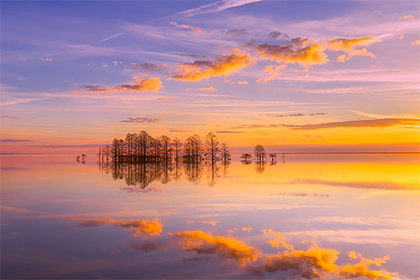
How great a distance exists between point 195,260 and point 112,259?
2404 millimetres

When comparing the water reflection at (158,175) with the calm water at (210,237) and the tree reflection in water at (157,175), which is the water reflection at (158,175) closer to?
the tree reflection in water at (157,175)

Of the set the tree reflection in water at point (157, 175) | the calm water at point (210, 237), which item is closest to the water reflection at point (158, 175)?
the tree reflection in water at point (157, 175)

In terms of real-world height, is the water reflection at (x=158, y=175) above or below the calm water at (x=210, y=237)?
above

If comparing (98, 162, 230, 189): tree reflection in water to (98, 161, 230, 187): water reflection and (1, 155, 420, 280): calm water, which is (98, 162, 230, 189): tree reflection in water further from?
(1, 155, 420, 280): calm water

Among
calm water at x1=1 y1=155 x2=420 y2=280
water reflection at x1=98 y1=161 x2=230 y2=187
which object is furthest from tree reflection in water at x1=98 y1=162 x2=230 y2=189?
calm water at x1=1 y1=155 x2=420 y2=280

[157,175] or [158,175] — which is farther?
[157,175]

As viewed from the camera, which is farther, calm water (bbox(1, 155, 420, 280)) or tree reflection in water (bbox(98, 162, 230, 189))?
tree reflection in water (bbox(98, 162, 230, 189))

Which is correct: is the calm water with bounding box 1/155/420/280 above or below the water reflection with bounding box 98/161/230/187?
below

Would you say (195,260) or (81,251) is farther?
(81,251)

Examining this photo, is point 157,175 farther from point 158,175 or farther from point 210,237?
point 210,237

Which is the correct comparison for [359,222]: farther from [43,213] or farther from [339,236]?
[43,213]

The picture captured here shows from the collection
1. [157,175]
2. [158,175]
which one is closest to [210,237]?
[158,175]

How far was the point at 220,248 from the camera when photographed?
1115 cm

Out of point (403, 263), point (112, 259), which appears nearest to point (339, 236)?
point (403, 263)
